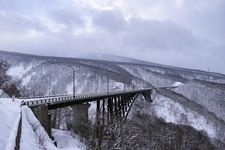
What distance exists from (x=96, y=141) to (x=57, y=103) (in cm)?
1270

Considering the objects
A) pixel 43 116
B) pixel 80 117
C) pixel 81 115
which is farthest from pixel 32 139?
pixel 81 115

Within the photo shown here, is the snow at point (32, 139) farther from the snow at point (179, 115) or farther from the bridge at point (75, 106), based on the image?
the snow at point (179, 115)

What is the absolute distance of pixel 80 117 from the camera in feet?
149

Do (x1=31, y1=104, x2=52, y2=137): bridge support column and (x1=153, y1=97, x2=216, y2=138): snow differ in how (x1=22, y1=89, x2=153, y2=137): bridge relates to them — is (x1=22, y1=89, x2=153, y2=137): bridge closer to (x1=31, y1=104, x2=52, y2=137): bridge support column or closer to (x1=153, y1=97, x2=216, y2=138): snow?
(x1=31, y1=104, x2=52, y2=137): bridge support column

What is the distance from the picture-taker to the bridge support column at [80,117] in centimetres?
3972

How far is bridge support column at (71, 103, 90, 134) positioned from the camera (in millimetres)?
39719

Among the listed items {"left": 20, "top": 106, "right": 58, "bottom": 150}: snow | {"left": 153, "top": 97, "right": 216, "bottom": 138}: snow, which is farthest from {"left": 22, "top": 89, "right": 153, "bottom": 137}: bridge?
{"left": 153, "top": 97, "right": 216, "bottom": 138}: snow

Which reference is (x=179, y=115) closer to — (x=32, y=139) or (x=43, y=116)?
(x=43, y=116)

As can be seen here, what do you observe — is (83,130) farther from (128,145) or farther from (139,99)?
(139,99)

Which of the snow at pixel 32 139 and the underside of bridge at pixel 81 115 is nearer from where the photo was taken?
the snow at pixel 32 139

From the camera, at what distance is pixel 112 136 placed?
28.5m

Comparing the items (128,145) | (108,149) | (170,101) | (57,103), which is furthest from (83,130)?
(170,101)

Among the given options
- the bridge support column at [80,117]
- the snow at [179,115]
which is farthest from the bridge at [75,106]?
the snow at [179,115]

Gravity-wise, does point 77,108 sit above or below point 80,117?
above
